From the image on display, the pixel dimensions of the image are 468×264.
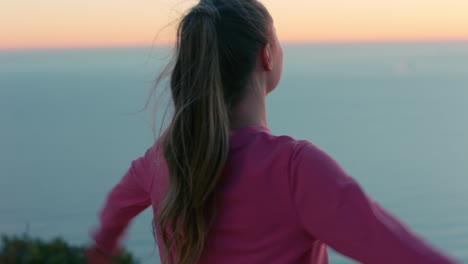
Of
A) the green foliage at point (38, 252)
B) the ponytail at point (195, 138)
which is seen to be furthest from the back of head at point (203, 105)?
the green foliage at point (38, 252)

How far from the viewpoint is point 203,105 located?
1329mm

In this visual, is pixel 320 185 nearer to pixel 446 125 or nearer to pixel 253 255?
pixel 253 255

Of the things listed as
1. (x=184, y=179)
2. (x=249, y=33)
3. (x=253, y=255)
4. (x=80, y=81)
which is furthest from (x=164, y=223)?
(x=80, y=81)

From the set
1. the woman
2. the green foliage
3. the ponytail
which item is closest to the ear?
the woman

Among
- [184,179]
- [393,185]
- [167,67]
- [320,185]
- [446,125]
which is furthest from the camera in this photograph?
[446,125]

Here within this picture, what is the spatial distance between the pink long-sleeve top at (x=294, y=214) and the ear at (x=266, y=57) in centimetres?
15

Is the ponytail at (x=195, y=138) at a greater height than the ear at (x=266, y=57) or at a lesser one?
lesser

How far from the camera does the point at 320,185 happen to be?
3.63 feet

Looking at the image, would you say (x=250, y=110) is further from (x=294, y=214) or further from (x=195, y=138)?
(x=294, y=214)

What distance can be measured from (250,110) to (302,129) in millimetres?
36040

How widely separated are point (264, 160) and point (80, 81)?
4652cm

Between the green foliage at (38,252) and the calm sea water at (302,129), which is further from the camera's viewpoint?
the calm sea water at (302,129)

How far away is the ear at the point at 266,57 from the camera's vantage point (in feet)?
Answer: 4.49

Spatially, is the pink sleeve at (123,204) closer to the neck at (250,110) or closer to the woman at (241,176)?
the woman at (241,176)
